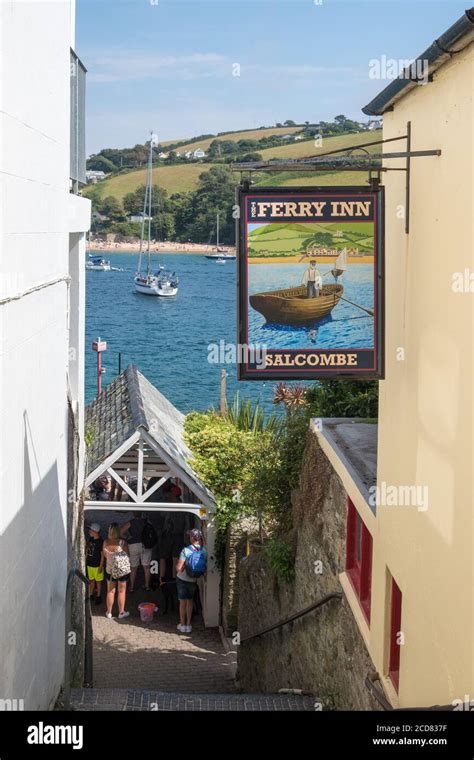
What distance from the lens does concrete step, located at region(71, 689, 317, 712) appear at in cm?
988

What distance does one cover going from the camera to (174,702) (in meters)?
10.2

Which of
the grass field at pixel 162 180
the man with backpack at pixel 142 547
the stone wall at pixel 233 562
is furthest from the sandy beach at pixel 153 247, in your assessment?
the stone wall at pixel 233 562

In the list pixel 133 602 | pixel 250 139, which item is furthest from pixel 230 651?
pixel 250 139

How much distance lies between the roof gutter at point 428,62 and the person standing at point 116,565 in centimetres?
894

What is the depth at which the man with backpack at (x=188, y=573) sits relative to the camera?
14500 millimetres

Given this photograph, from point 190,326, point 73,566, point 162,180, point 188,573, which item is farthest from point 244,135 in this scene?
point 73,566

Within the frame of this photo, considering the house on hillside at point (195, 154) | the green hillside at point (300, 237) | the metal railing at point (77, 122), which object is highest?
the house on hillside at point (195, 154)

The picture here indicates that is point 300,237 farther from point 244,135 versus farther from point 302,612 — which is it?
point 244,135

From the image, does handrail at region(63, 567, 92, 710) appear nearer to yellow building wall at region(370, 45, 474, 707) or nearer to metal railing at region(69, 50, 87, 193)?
yellow building wall at region(370, 45, 474, 707)

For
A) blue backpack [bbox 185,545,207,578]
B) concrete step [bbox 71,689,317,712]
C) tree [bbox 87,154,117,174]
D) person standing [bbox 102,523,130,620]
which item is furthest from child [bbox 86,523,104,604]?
tree [bbox 87,154,117,174]

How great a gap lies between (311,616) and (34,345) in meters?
4.78

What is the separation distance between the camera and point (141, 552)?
1638cm

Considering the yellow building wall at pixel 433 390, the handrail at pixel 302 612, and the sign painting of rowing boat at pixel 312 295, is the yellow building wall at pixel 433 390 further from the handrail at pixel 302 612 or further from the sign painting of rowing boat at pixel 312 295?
the handrail at pixel 302 612
